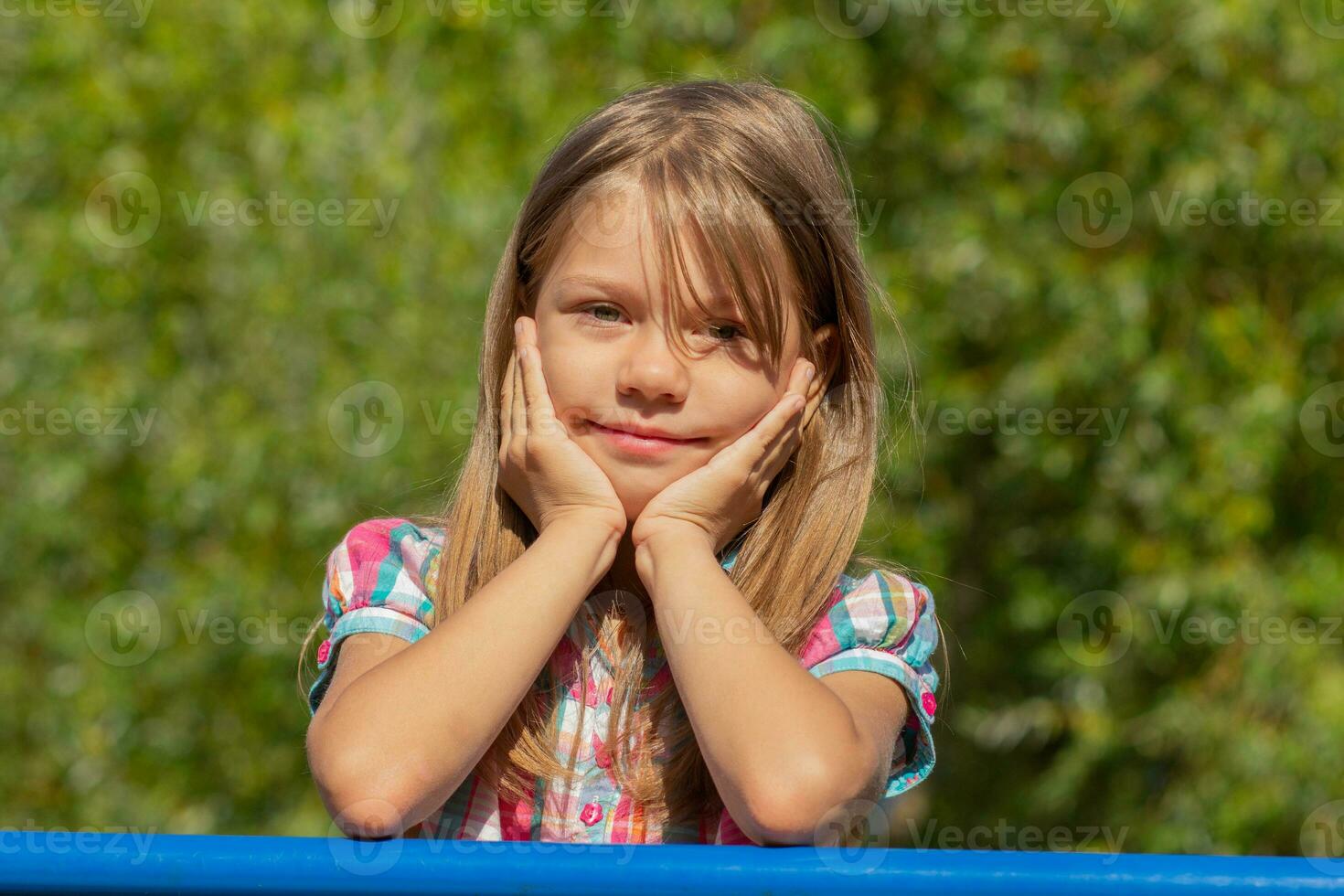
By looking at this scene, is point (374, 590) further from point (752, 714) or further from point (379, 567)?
point (752, 714)

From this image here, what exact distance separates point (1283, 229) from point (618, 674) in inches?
93.4

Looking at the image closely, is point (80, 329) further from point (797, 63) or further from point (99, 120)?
point (797, 63)

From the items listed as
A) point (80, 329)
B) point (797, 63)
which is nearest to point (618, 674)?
point (797, 63)

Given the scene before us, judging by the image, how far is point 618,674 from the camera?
148cm

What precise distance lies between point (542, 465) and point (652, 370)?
0.17 metres

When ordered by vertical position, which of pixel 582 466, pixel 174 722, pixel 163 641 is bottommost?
pixel 174 722

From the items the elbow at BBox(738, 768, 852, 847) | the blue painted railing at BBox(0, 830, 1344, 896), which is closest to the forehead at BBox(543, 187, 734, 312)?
the elbow at BBox(738, 768, 852, 847)
